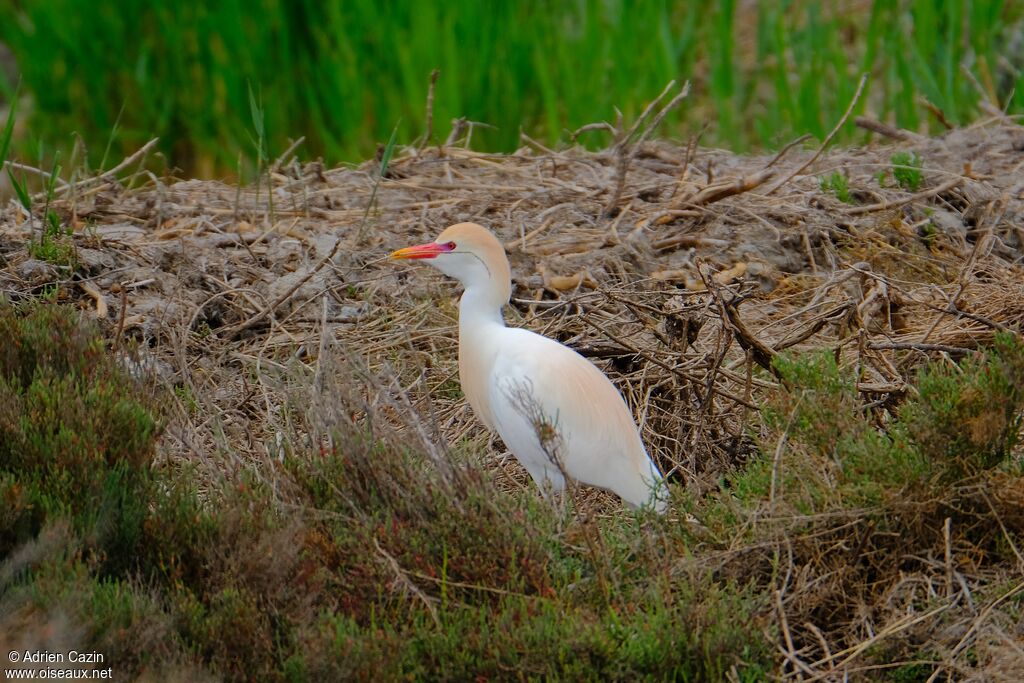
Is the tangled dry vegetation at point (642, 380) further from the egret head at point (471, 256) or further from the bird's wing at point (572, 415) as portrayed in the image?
the egret head at point (471, 256)

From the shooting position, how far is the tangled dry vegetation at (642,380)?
2.69 metres

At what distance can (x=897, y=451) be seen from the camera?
9.57 ft

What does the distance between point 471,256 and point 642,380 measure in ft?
2.33

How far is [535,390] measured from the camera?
10.6 ft

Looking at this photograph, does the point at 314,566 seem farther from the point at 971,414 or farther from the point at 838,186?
the point at 838,186

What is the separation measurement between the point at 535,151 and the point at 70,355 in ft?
11.0

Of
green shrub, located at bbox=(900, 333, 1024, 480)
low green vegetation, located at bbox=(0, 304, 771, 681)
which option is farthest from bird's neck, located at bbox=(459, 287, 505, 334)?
green shrub, located at bbox=(900, 333, 1024, 480)

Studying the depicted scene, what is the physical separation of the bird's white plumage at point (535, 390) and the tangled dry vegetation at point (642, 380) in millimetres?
152

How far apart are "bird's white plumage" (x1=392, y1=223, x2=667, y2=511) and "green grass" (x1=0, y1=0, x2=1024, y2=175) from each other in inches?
124

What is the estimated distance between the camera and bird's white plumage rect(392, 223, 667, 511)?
323 cm

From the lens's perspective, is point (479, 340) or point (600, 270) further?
point (600, 270)

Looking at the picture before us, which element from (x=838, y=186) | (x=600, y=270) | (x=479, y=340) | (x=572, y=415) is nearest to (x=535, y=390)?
(x=572, y=415)

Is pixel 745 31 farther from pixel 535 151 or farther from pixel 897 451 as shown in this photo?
pixel 897 451

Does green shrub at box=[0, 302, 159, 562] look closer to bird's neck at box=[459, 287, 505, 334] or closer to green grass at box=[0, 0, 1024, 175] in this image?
bird's neck at box=[459, 287, 505, 334]
